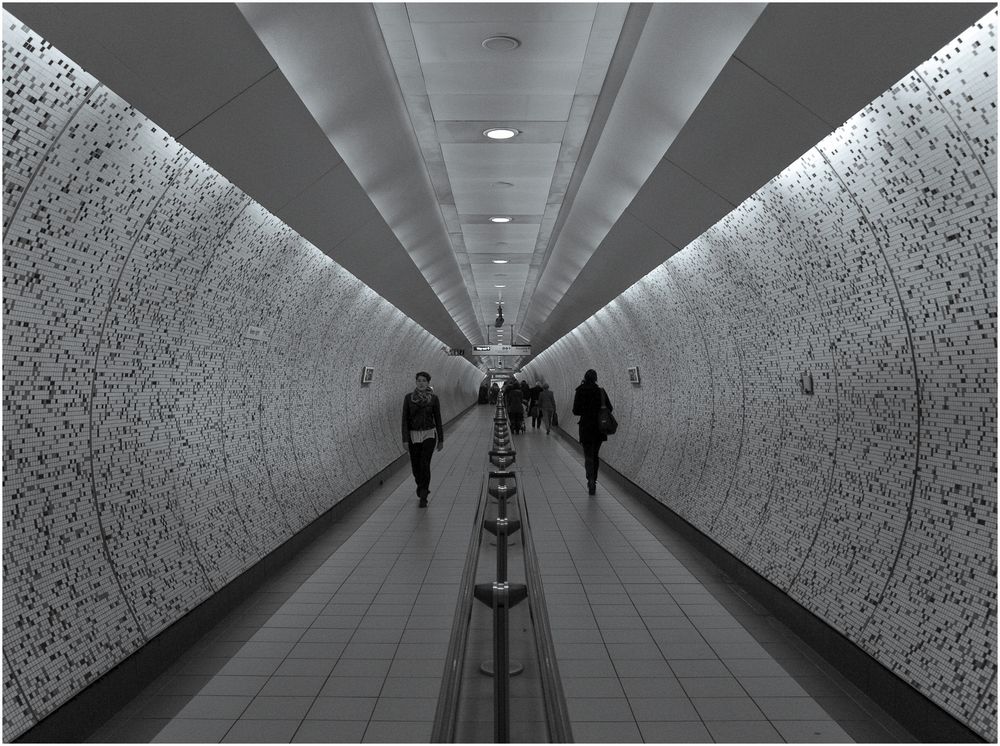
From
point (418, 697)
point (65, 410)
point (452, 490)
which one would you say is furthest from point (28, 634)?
point (452, 490)

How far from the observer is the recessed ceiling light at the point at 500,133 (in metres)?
6.75

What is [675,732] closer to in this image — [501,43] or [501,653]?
[501,653]

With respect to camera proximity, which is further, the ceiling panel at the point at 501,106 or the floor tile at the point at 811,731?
the ceiling panel at the point at 501,106

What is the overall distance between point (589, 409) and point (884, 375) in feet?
20.4

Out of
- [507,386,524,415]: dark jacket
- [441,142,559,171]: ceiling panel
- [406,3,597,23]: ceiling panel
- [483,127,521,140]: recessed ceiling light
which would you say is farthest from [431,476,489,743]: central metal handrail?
[507,386,524,415]: dark jacket

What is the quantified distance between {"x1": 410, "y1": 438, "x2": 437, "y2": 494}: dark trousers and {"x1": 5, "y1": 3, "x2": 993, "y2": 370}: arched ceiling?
7.80 ft

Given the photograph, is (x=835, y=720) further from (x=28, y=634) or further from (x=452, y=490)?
(x=452, y=490)

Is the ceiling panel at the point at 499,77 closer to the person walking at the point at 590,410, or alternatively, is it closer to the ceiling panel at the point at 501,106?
the ceiling panel at the point at 501,106

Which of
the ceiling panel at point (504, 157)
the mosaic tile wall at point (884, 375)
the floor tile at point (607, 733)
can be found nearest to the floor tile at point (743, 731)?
the floor tile at point (607, 733)

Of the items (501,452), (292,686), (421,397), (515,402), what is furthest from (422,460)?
(515,402)

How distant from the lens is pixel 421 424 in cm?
934

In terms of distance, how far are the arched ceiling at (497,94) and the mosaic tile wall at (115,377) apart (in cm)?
25

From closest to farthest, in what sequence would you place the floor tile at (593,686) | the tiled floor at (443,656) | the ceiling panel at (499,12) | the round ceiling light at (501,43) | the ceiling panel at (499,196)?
the tiled floor at (443,656), the floor tile at (593,686), the ceiling panel at (499,12), the round ceiling light at (501,43), the ceiling panel at (499,196)

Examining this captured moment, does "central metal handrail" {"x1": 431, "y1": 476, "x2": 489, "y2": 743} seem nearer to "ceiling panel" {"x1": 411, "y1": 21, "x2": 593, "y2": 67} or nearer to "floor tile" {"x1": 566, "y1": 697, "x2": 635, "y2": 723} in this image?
"floor tile" {"x1": 566, "y1": 697, "x2": 635, "y2": 723}
